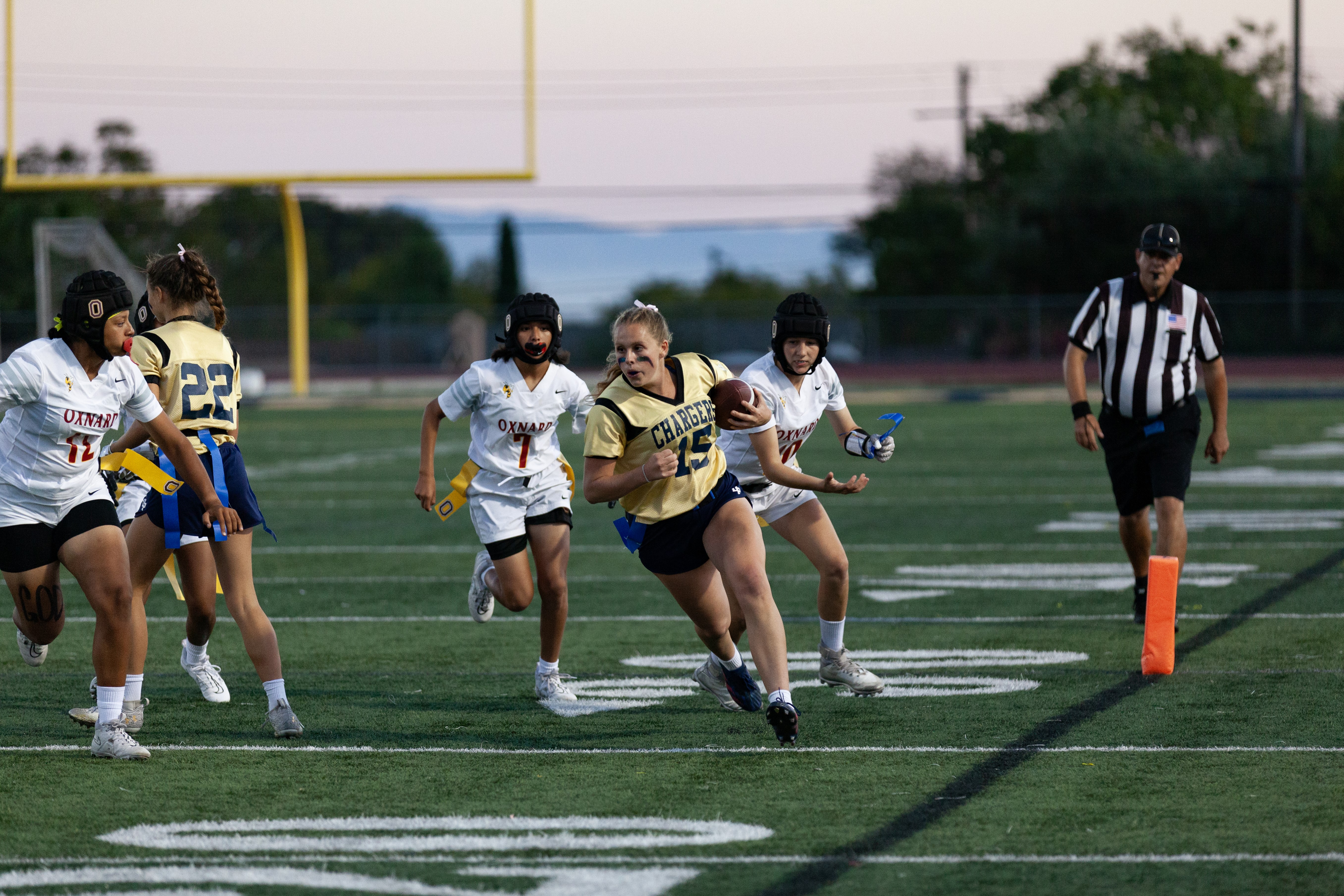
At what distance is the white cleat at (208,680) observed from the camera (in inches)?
268

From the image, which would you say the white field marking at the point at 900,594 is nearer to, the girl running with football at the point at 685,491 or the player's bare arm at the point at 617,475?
the girl running with football at the point at 685,491

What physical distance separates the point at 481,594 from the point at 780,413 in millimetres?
1730

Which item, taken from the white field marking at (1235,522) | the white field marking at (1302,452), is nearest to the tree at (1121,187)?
the white field marking at (1302,452)

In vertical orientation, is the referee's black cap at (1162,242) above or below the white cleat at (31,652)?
above

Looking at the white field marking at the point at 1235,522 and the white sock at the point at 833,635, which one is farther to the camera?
the white field marking at the point at 1235,522

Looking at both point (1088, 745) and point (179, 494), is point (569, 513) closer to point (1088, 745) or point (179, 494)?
point (179, 494)

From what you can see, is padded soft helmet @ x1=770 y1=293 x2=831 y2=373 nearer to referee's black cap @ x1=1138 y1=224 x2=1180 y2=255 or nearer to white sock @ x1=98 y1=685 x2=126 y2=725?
referee's black cap @ x1=1138 y1=224 x2=1180 y2=255

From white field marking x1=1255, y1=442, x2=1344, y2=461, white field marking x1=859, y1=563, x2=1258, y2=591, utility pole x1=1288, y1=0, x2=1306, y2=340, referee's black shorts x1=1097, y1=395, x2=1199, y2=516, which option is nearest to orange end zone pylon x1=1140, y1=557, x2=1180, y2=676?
referee's black shorts x1=1097, y1=395, x2=1199, y2=516

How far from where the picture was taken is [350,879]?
4.30 meters

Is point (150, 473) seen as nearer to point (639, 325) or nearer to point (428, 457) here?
point (428, 457)

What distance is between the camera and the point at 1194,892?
410 cm

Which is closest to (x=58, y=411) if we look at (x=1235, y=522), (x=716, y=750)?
(x=716, y=750)

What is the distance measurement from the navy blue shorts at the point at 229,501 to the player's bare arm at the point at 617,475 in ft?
4.11

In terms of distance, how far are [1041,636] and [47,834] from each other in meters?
4.86
